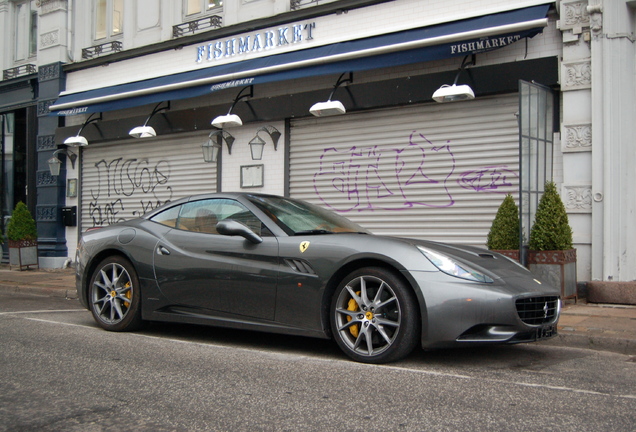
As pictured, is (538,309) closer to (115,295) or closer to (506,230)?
(506,230)

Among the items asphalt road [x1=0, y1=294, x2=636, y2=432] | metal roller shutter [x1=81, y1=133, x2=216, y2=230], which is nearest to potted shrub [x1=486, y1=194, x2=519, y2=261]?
asphalt road [x1=0, y1=294, x2=636, y2=432]

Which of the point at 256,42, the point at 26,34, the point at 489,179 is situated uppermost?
the point at 26,34

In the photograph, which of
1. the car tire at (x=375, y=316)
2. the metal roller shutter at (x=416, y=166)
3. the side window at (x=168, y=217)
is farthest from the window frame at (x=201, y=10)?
the car tire at (x=375, y=316)

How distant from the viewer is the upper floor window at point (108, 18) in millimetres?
16250

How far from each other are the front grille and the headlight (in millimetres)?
306

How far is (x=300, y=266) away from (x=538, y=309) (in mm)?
1859

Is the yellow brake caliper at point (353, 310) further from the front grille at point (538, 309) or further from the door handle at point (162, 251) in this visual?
the door handle at point (162, 251)

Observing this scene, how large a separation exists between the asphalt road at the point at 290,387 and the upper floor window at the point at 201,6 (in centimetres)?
980

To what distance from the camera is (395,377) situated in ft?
14.9

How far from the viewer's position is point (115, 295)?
21.4 ft

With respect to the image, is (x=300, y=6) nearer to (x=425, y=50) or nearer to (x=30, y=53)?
(x=425, y=50)

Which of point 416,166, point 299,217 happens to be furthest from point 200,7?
point 299,217

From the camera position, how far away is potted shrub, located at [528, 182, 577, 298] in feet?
27.4

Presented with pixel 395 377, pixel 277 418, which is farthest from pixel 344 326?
pixel 277 418
